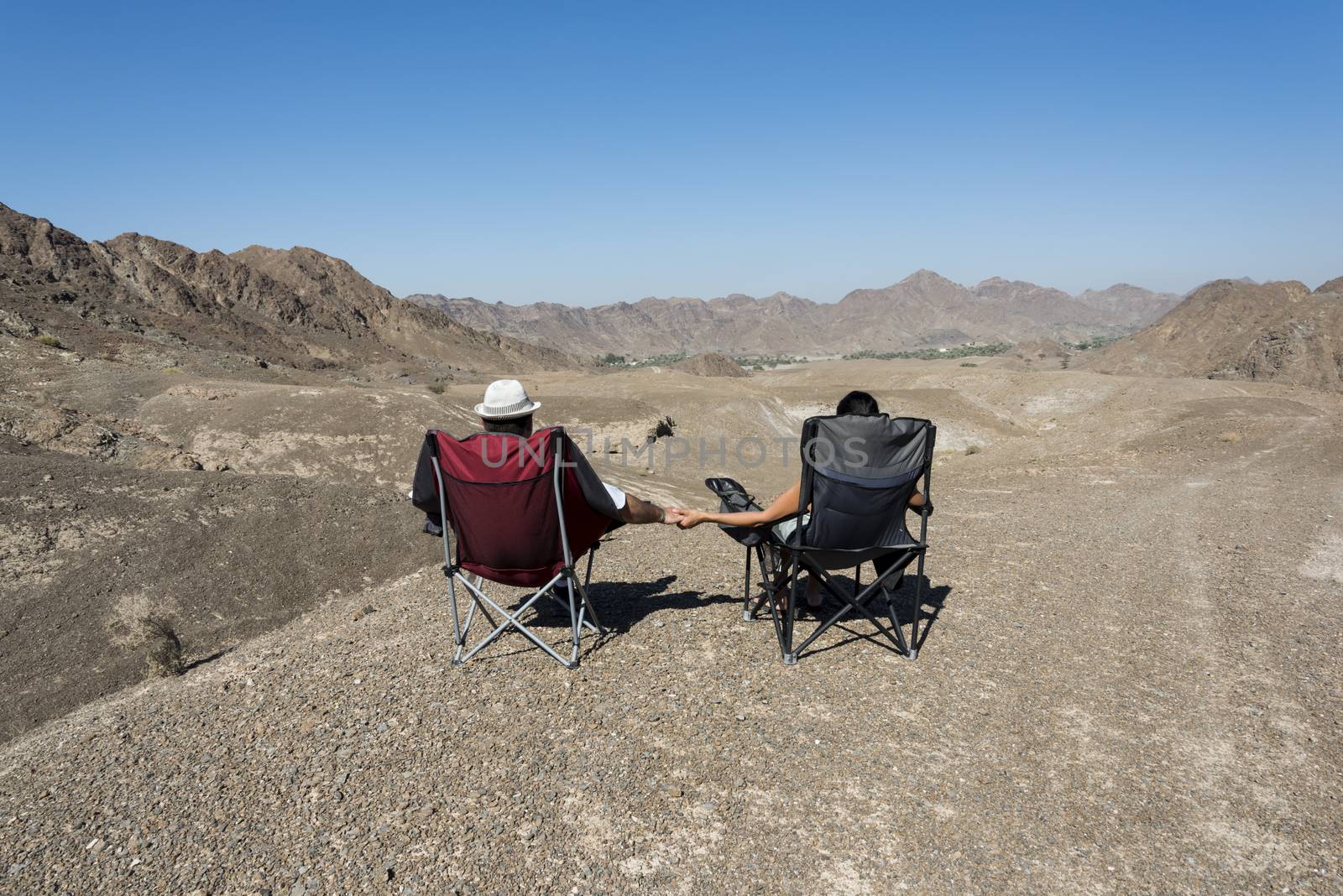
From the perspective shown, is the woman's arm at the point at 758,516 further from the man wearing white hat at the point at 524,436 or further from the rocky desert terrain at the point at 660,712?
the rocky desert terrain at the point at 660,712

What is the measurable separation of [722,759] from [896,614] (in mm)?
2068

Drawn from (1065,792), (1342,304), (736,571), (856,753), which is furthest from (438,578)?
(1342,304)

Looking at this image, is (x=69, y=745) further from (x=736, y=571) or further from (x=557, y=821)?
(x=736, y=571)

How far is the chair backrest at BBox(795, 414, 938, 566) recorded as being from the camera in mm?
4062

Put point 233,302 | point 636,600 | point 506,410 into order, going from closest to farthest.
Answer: point 506,410 → point 636,600 → point 233,302

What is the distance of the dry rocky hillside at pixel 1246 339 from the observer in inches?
1617

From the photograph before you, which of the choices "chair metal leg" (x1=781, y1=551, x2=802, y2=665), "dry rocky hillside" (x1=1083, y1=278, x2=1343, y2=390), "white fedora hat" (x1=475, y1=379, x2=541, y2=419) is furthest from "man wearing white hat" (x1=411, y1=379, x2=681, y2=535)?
→ "dry rocky hillside" (x1=1083, y1=278, x2=1343, y2=390)

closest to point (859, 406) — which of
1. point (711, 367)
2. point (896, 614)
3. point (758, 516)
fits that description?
point (758, 516)

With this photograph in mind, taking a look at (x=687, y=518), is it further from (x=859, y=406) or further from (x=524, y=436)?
(x=859, y=406)

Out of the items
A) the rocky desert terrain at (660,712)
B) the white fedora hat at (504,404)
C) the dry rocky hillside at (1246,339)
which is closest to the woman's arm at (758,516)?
the rocky desert terrain at (660,712)

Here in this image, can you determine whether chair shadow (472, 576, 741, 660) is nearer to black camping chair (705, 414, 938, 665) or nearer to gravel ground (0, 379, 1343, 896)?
gravel ground (0, 379, 1343, 896)

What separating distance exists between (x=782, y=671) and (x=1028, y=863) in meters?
1.72

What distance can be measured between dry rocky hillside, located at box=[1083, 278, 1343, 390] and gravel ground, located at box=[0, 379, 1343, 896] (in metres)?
46.7

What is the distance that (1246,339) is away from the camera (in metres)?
50.6
